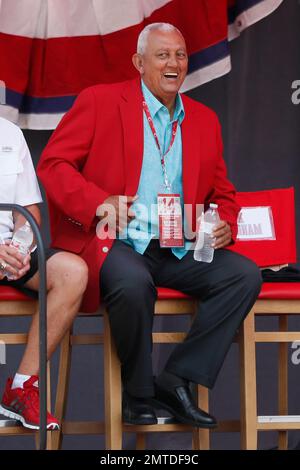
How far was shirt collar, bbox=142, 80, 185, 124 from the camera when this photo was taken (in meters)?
4.18

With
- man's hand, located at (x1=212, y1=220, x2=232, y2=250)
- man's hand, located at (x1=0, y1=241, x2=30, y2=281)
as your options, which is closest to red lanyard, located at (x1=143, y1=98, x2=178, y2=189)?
man's hand, located at (x1=212, y1=220, x2=232, y2=250)

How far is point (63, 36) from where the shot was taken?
188 inches

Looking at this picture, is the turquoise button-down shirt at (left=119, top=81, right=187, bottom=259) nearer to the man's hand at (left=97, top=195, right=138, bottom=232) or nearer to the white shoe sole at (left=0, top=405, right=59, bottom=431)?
the man's hand at (left=97, top=195, right=138, bottom=232)

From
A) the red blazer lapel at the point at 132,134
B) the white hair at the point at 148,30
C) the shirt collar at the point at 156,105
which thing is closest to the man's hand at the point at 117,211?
the red blazer lapel at the point at 132,134

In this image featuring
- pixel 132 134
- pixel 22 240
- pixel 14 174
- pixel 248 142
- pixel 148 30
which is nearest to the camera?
pixel 22 240

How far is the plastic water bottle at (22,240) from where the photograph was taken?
3762 millimetres

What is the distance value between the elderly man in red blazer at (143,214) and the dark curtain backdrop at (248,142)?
29.8 inches

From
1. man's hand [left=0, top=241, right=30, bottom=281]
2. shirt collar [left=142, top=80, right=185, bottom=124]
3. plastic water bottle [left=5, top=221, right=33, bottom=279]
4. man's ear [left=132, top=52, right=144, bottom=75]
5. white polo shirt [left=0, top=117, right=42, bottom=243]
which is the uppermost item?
man's ear [left=132, top=52, right=144, bottom=75]

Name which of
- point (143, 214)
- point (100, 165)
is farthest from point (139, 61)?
point (143, 214)

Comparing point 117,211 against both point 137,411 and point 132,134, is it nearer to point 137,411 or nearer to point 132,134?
point 132,134

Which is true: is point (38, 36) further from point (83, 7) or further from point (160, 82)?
point (160, 82)

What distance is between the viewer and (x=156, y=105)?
165 inches

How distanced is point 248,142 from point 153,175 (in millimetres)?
1082
